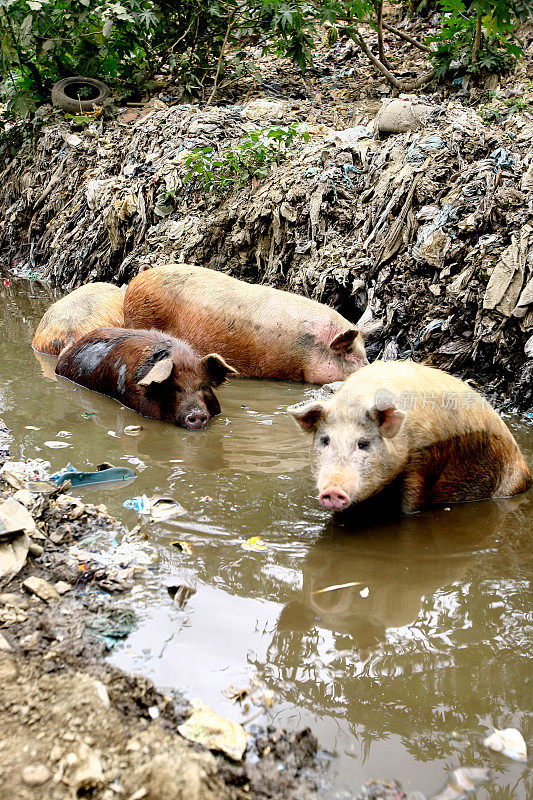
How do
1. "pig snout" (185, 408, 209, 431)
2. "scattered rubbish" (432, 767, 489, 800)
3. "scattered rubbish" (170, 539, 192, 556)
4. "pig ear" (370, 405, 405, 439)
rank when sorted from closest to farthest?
"scattered rubbish" (432, 767, 489, 800) < "scattered rubbish" (170, 539, 192, 556) < "pig ear" (370, 405, 405, 439) < "pig snout" (185, 408, 209, 431)

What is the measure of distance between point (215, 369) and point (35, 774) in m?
4.46

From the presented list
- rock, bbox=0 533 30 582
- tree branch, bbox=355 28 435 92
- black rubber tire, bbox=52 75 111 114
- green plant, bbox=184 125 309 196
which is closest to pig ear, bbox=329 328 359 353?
green plant, bbox=184 125 309 196

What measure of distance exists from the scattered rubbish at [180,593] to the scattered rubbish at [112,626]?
199 mm

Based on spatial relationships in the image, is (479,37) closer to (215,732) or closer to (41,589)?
(41,589)

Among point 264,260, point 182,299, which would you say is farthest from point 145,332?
point 264,260

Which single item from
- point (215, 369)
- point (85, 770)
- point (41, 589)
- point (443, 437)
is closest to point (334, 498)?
point (443, 437)

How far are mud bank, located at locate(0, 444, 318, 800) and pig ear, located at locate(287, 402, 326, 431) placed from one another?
1496mm

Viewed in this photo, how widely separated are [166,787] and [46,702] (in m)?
0.52

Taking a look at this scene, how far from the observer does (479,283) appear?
631cm

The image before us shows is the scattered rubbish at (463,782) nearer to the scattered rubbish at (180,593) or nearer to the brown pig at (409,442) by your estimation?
the scattered rubbish at (180,593)

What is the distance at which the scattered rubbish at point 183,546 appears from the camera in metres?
3.55

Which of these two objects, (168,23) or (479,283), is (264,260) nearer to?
(479,283)

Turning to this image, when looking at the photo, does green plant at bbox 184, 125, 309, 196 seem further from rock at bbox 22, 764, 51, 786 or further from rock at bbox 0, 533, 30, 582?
rock at bbox 22, 764, 51, 786

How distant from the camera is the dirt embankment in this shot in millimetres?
6332
